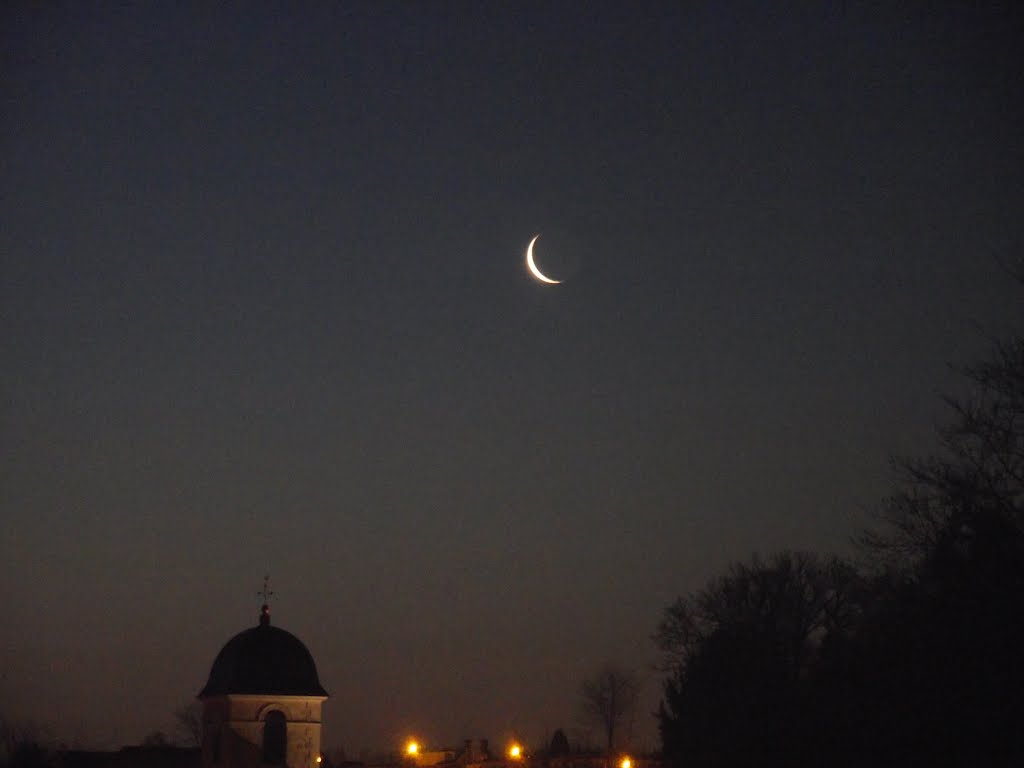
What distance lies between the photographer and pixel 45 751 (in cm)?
8406

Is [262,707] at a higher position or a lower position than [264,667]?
lower

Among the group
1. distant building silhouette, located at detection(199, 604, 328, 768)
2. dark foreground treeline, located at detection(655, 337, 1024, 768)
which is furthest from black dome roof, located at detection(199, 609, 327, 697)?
dark foreground treeline, located at detection(655, 337, 1024, 768)

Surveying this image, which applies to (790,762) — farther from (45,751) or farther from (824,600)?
(45,751)

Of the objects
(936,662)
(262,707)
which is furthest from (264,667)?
(936,662)

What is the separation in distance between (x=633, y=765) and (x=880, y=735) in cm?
4259

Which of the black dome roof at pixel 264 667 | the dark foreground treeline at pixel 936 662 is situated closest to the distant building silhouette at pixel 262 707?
the black dome roof at pixel 264 667

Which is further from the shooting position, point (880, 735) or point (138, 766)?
point (138, 766)

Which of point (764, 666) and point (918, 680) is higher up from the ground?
point (764, 666)

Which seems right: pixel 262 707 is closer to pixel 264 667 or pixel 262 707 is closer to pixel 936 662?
pixel 264 667

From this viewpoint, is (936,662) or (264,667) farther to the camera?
(264,667)

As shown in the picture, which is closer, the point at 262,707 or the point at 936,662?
the point at 936,662

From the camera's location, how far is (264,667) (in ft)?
200

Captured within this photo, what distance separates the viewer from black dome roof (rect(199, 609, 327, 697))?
60.3 metres

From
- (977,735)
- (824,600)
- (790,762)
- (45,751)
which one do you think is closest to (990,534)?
(977,735)
